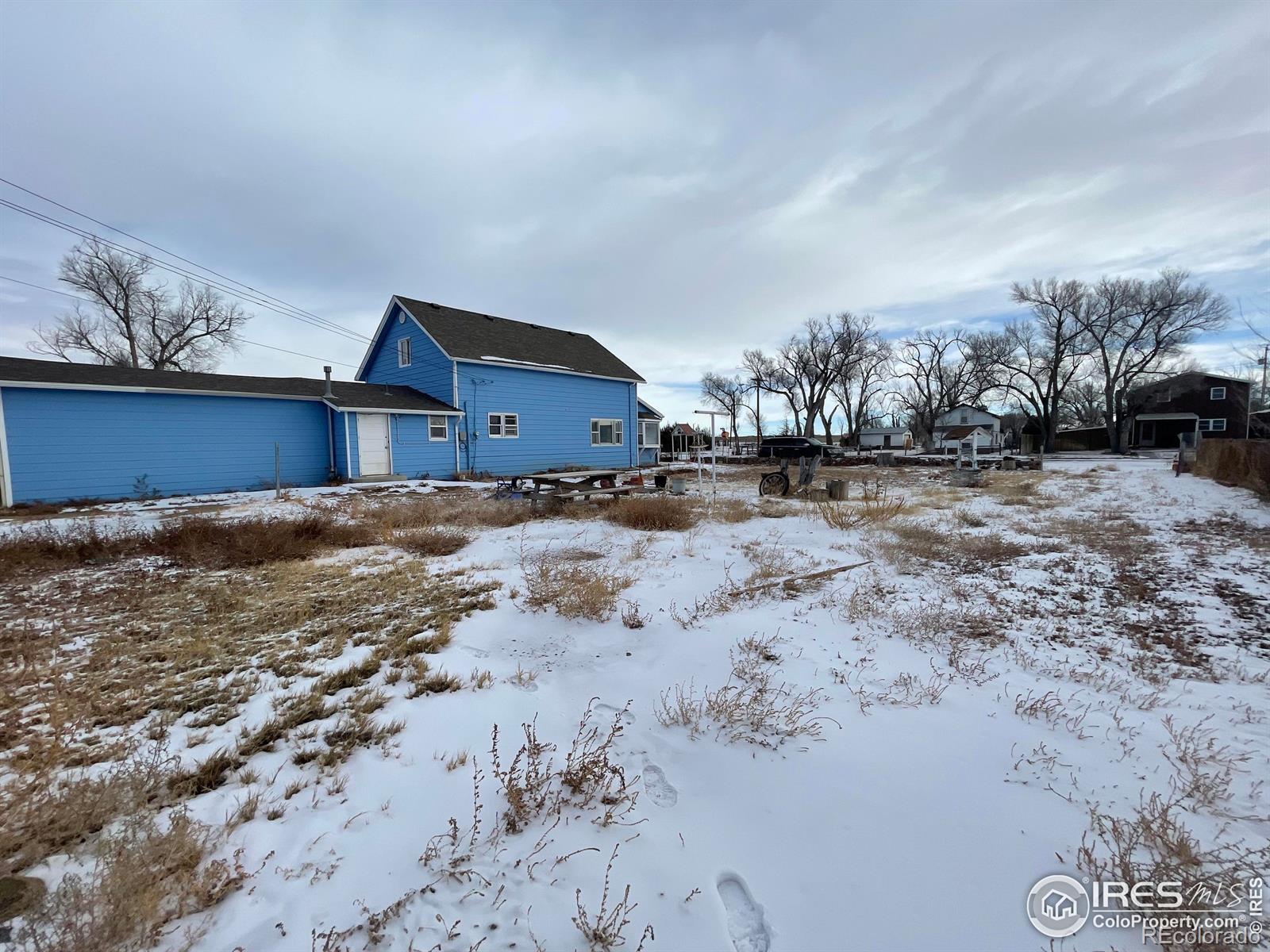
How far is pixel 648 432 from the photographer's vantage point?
29.9 metres

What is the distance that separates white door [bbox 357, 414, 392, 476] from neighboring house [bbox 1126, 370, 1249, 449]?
52.7 metres

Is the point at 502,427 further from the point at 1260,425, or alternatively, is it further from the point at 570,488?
the point at 1260,425

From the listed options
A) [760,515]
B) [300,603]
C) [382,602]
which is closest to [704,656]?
[382,602]

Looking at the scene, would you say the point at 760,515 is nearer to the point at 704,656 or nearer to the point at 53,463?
the point at 704,656

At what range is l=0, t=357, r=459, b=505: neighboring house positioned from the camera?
12.1 m

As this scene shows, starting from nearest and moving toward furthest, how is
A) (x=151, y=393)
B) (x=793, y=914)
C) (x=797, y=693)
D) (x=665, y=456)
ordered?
(x=793, y=914)
(x=797, y=693)
(x=151, y=393)
(x=665, y=456)

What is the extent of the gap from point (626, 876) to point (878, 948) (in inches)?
37.5

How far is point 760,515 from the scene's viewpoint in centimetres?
1048

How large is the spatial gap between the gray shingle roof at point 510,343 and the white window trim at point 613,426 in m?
2.03

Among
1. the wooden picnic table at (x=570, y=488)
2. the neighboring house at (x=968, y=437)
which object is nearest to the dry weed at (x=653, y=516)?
the wooden picnic table at (x=570, y=488)

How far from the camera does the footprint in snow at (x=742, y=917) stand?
6.07ft

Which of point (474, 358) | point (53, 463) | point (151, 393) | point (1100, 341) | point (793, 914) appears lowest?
point (793, 914)

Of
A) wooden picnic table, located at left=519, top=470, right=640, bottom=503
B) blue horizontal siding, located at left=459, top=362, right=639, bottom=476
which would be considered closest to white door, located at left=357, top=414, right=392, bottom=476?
blue horizontal siding, located at left=459, top=362, right=639, bottom=476

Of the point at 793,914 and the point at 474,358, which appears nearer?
the point at 793,914
